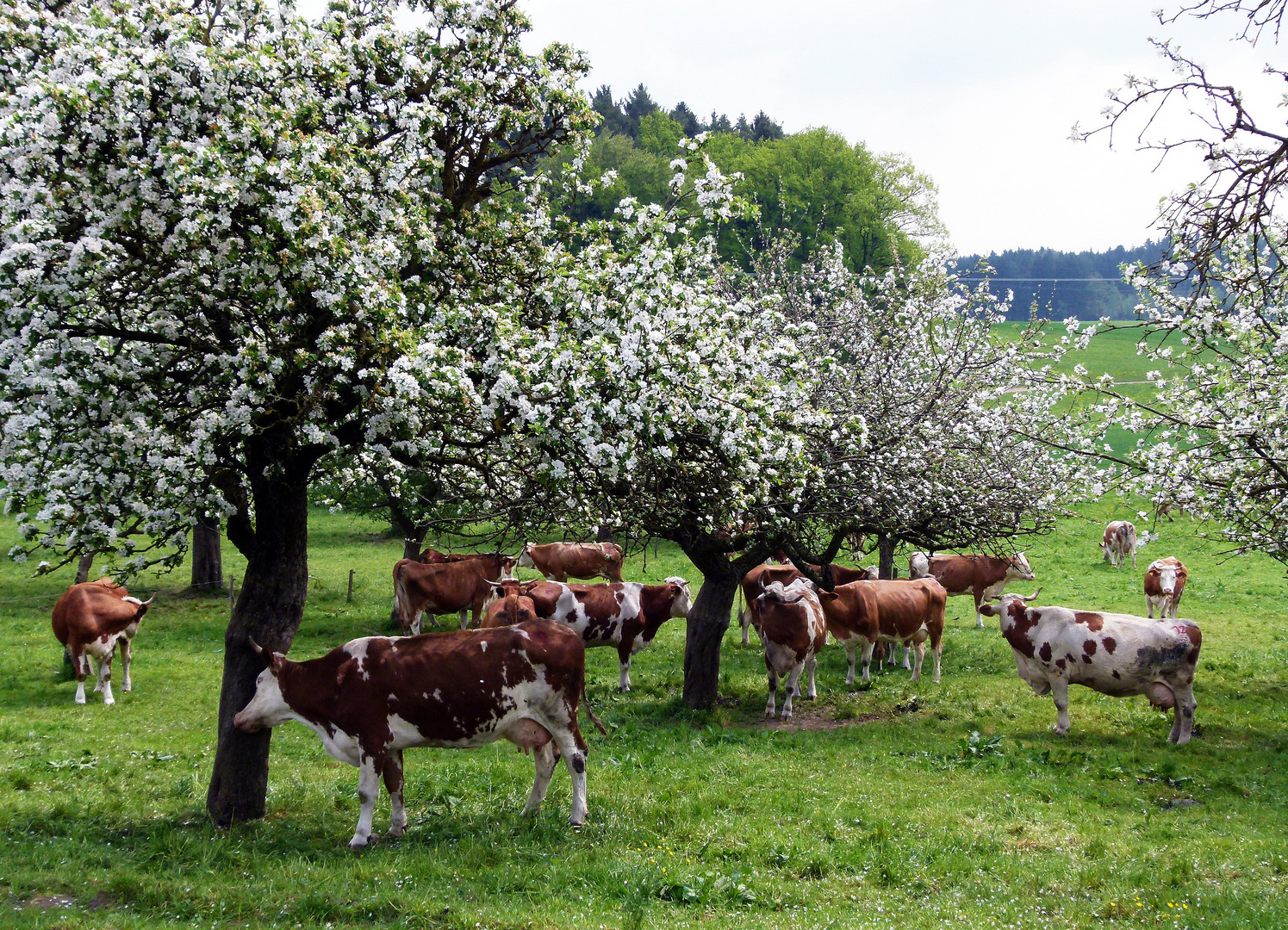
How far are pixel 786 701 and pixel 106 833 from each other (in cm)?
1078

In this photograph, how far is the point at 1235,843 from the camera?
33.3ft

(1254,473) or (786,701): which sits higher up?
(1254,473)

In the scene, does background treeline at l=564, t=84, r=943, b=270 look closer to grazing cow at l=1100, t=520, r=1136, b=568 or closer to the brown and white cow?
grazing cow at l=1100, t=520, r=1136, b=568

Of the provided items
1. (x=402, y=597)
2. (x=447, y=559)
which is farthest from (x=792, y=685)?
(x=447, y=559)

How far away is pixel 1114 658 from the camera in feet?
48.8

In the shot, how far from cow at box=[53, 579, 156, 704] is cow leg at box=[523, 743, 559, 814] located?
9.32 m

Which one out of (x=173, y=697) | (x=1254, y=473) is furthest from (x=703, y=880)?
(x=173, y=697)

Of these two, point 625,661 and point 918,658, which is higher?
point 918,658

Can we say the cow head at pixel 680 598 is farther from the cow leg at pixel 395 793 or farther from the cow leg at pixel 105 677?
the cow leg at pixel 105 677

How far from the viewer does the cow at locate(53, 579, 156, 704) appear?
54.8 feet

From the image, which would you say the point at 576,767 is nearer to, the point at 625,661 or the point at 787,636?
the point at 787,636

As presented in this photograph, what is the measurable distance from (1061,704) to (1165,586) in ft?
43.1

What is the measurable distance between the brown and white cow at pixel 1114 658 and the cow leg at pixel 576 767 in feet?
28.2

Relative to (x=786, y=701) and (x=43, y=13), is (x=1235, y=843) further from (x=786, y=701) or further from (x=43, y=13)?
(x=43, y=13)
